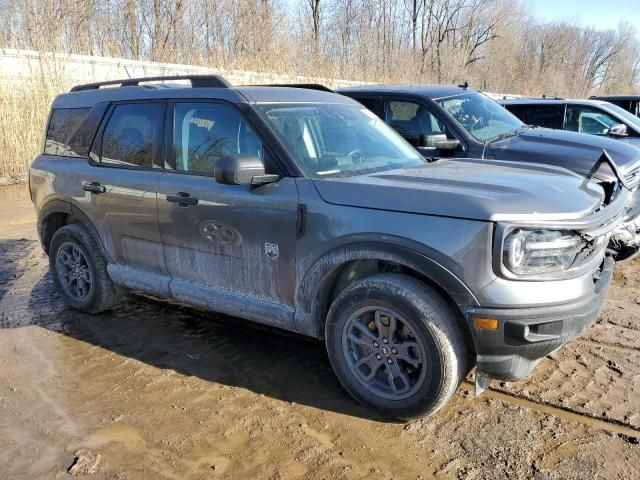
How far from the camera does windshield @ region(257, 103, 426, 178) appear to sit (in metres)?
3.67

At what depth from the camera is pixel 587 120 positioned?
363 inches

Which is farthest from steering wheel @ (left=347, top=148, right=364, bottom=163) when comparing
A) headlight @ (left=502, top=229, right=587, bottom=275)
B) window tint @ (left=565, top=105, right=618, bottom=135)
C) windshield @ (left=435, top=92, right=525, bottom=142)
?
window tint @ (left=565, top=105, right=618, bottom=135)

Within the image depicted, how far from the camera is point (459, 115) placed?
6586mm

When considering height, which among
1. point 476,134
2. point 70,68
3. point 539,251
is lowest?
point 539,251

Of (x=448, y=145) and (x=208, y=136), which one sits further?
(x=448, y=145)

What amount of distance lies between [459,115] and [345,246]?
396cm

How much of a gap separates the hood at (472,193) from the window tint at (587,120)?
610cm

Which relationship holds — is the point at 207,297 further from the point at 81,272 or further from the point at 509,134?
the point at 509,134

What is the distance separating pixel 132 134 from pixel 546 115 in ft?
23.5

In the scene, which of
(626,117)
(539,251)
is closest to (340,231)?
(539,251)

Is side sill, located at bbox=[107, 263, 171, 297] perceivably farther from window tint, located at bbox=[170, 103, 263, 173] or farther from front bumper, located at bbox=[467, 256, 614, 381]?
front bumper, located at bbox=[467, 256, 614, 381]

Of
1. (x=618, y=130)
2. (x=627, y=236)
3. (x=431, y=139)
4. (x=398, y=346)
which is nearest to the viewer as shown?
(x=398, y=346)

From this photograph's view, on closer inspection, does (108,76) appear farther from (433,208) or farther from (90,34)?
(433,208)

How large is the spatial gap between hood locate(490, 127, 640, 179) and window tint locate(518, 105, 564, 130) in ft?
9.08
